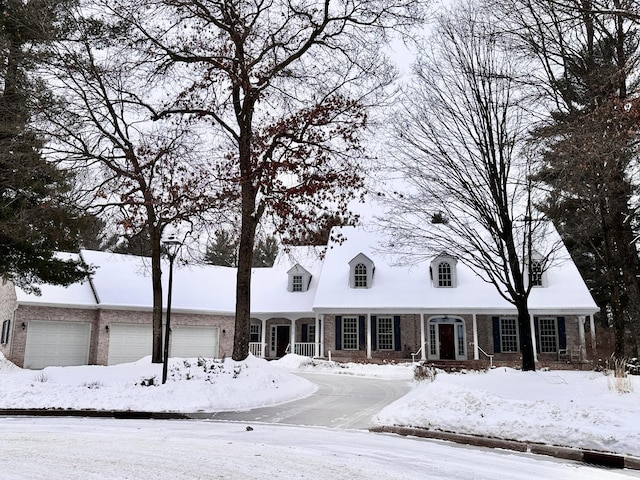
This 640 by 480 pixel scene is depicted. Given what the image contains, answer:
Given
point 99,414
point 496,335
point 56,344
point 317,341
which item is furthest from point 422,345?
point 99,414

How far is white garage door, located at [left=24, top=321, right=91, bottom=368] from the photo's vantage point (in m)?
23.1

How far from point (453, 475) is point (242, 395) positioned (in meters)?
7.59

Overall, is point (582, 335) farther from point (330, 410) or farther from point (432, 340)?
point (330, 410)

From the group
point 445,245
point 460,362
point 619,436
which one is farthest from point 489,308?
point 619,436

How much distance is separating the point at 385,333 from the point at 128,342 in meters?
13.4

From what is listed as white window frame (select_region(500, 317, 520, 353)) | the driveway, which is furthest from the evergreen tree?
white window frame (select_region(500, 317, 520, 353))

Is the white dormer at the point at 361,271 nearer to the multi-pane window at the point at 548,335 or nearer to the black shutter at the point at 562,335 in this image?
the multi-pane window at the point at 548,335

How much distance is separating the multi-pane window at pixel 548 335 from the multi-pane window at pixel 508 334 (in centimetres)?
122

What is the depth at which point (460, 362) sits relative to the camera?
24.8 m

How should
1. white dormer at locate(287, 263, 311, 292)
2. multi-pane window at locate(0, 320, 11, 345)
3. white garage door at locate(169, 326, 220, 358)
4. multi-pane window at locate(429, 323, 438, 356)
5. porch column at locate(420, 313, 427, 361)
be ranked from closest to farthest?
1. multi-pane window at locate(0, 320, 11, 345)
2. porch column at locate(420, 313, 427, 361)
3. multi-pane window at locate(429, 323, 438, 356)
4. white garage door at locate(169, 326, 220, 358)
5. white dormer at locate(287, 263, 311, 292)

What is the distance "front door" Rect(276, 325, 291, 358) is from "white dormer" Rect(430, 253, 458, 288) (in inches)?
383

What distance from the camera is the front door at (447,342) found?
88.8ft

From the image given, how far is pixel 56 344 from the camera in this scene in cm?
2380

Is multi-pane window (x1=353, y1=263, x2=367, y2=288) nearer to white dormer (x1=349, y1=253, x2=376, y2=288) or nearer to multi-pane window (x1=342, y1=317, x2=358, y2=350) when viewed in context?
white dormer (x1=349, y1=253, x2=376, y2=288)
